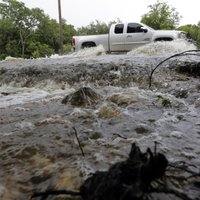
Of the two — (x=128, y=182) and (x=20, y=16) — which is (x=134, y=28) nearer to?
(x=128, y=182)

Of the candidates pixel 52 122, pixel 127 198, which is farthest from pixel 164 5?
pixel 127 198

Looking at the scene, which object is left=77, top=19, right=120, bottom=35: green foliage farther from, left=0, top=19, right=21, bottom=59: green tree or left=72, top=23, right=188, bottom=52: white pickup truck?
left=72, top=23, right=188, bottom=52: white pickup truck

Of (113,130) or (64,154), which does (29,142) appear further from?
(113,130)

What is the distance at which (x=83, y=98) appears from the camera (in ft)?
13.6

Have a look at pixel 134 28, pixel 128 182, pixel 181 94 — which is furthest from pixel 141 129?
pixel 134 28

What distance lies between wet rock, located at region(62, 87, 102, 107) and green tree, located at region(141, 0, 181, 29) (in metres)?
26.0

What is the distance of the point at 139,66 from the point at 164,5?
24.6 metres

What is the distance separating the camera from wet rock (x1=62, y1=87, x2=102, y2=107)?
4078mm

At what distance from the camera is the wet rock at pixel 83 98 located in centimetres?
408

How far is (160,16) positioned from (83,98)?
26693 mm

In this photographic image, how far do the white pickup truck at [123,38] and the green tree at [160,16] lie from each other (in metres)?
15.4

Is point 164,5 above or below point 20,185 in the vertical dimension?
above

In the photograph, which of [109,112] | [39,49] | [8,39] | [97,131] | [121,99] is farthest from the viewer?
[8,39]

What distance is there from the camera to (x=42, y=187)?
1830 mm
